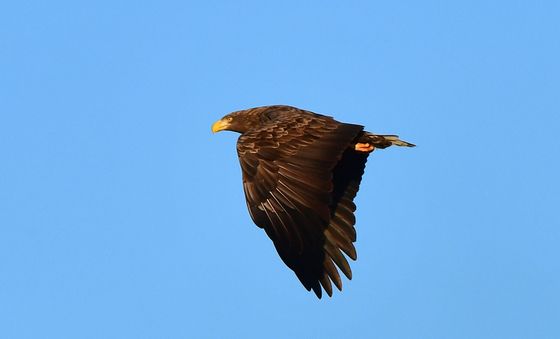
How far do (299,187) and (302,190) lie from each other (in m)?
0.05

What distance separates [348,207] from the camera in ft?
50.0

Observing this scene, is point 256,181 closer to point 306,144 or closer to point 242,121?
point 306,144

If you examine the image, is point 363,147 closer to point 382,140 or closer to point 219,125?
point 382,140

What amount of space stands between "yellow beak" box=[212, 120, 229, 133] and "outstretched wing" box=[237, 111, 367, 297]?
8.68 ft

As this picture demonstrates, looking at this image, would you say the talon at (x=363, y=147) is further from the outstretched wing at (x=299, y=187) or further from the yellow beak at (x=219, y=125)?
the yellow beak at (x=219, y=125)

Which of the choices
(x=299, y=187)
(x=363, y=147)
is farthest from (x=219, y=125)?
(x=299, y=187)

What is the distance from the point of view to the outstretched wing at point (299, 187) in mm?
13164

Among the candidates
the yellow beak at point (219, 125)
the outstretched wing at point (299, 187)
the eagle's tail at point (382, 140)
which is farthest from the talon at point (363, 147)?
the yellow beak at point (219, 125)

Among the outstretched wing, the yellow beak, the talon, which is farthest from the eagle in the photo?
the yellow beak

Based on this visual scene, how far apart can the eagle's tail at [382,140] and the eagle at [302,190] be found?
0.48m

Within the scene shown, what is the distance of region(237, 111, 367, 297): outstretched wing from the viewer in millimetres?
13164

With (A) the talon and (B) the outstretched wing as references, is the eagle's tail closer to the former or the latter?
(A) the talon

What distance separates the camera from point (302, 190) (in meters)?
13.3

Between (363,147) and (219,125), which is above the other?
(219,125)
